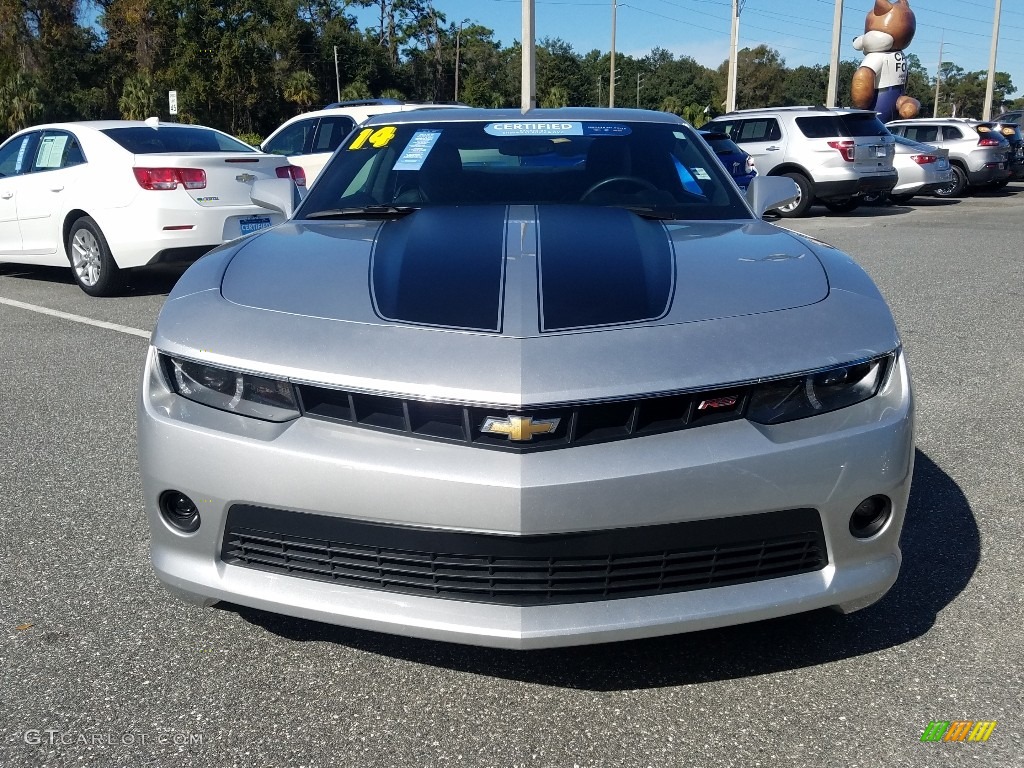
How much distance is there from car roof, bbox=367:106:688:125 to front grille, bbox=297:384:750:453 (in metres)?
1.97

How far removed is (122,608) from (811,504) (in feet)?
6.30

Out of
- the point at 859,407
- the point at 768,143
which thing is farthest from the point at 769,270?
the point at 768,143

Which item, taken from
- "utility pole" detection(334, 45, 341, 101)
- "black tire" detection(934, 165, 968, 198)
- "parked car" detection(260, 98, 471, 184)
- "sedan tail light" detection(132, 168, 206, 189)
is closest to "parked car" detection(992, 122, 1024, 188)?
"black tire" detection(934, 165, 968, 198)

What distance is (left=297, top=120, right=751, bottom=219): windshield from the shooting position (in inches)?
136

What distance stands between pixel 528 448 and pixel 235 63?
61436 millimetres

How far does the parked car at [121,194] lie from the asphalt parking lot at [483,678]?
4.49m

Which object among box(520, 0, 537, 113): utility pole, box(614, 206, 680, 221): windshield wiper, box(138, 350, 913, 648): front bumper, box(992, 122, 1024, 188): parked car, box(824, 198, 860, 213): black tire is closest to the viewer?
box(138, 350, 913, 648): front bumper

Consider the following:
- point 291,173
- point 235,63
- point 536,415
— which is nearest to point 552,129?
point 536,415

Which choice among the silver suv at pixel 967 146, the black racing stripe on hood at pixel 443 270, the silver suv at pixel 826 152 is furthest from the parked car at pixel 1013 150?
the black racing stripe on hood at pixel 443 270

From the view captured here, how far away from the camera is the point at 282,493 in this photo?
2.16 meters

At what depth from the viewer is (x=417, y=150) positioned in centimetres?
374

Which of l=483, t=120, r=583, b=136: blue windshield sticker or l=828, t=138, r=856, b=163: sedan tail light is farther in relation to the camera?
l=828, t=138, r=856, b=163: sedan tail light

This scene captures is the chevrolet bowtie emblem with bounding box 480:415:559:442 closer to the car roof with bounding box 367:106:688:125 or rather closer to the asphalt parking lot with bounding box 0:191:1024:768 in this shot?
the asphalt parking lot with bounding box 0:191:1024:768

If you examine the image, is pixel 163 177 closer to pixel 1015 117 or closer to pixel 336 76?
pixel 1015 117
